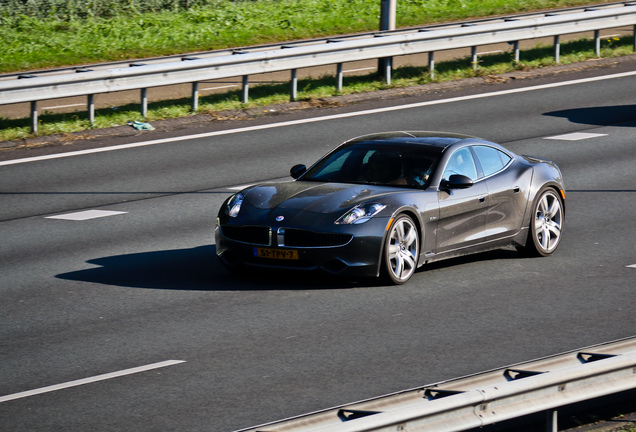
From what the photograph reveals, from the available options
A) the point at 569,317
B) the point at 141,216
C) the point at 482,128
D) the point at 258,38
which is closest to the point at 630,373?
the point at 569,317

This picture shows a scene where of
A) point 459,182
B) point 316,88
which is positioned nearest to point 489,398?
point 459,182

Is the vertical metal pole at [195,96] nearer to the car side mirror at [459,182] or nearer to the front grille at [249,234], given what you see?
the front grille at [249,234]

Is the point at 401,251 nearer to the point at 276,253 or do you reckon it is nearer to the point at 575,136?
the point at 276,253

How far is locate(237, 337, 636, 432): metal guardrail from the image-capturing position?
17.0 feet

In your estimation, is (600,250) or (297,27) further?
(297,27)

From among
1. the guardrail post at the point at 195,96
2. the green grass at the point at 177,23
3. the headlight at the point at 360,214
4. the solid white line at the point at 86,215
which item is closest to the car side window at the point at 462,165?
the headlight at the point at 360,214

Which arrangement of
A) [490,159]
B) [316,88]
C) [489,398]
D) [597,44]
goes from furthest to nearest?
[597,44] → [316,88] → [490,159] → [489,398]

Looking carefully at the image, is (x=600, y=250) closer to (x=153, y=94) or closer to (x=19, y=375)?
(x=19, y=375)

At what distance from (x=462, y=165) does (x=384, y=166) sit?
0.84 meters

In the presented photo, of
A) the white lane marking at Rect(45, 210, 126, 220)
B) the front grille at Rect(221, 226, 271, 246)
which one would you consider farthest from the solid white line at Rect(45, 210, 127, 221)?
the front grille at Rect(221, 226, 271, 246)

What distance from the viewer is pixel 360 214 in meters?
10.1

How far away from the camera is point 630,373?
243 inches

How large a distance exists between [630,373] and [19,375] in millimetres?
4104

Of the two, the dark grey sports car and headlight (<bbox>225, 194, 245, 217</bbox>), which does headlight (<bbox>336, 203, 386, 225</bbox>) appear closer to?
the dark grey sports car
